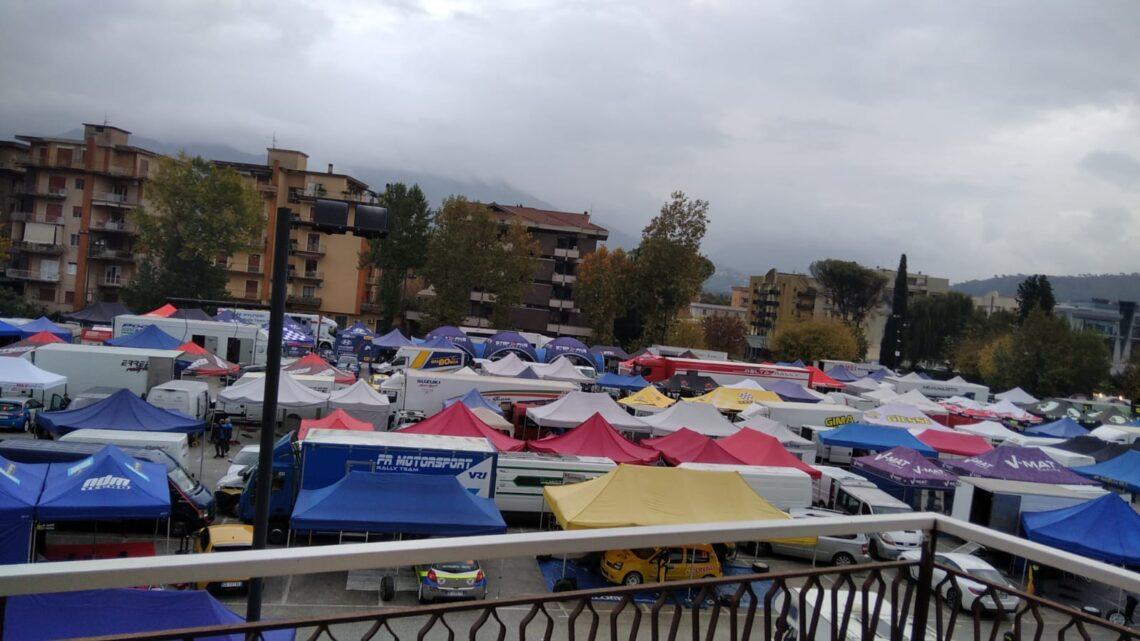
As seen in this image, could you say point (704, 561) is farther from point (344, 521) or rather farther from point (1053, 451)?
point (1053, 451)

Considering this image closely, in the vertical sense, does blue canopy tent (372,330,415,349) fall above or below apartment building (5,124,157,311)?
below

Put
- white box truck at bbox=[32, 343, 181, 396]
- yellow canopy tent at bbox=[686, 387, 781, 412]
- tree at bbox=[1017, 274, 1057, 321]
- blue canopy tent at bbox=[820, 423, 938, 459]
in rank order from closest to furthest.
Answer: blue canopy tent at bbox=[820, 423, 938, 459], white box truck at bbox=[32, 343, 181, 396], yellow canopy tent at bbox=[686, 387, 781, 412], tree at bbox=[1017, 274, 1057, 321]

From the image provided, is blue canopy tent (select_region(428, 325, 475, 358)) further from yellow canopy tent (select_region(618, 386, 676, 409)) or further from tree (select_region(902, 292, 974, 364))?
tree (select_region(902, 292, 974, 364))

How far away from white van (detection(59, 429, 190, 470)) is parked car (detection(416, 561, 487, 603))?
21.2 feet

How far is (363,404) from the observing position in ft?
67.1

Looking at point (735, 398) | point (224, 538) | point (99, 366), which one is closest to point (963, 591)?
point (224, 538)

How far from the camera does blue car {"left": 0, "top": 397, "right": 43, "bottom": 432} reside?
64.0ft

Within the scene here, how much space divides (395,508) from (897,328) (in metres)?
63.9

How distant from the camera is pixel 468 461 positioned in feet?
44.9

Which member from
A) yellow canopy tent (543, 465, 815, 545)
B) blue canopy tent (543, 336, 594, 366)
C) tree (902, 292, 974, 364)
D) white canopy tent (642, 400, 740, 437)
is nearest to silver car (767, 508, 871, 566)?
yellow canopy tent (543, 465, 815, 545)

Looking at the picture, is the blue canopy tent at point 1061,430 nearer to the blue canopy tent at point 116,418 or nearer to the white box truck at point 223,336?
the blue canopy tent at point 116,418

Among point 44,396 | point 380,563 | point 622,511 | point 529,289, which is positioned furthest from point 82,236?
point 380,563

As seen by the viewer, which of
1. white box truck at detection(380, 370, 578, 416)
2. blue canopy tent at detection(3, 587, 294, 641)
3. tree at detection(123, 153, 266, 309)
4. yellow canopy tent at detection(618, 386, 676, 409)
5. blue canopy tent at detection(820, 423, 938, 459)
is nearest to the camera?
blue canopy tent at detection(3, 587, 294, 641)

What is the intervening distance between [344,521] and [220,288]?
148ft
